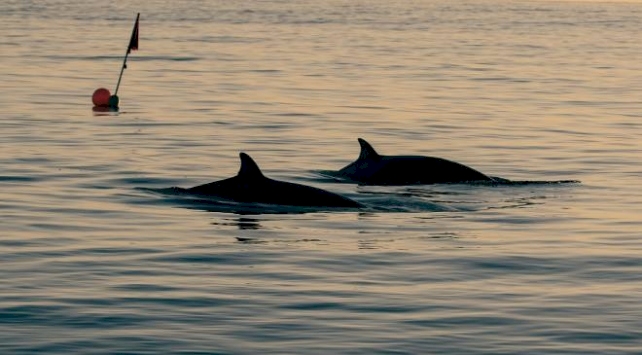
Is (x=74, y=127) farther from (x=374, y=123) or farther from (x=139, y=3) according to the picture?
(x=139, y=3)

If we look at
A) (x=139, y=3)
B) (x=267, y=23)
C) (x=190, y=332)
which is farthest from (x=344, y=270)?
(x=139, y=3)

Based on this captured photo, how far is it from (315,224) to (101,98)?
20.7 m

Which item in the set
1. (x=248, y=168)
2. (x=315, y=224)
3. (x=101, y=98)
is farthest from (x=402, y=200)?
(x=101, y=98)

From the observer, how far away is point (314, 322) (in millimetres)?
15727

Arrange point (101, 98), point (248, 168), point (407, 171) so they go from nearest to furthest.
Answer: point (248, 168) → point (407, 171) → point (101, 98)

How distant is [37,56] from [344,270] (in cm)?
4735

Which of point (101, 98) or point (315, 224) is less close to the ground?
point (101, 98)

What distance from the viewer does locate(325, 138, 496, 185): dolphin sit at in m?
26.5

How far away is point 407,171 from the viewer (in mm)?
26703

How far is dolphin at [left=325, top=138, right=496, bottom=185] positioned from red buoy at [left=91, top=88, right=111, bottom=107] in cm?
1581

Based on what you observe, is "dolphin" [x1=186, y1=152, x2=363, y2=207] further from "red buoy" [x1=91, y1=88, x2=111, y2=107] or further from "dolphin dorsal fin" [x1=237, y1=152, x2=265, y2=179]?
"red buoy" [x1=91, y1=88, x2=111, y2=107]

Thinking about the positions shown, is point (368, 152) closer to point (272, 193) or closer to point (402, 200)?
point (402, 200)

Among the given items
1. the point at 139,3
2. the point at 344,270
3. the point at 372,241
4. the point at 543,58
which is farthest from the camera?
the point at 139,3

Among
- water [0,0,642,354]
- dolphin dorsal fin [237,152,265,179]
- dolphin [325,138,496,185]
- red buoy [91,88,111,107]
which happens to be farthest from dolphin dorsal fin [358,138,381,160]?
red buoy [91,88,111,107]
